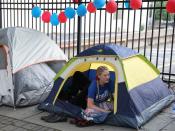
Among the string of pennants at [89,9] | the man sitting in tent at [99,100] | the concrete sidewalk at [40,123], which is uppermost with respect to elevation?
the string of pennants at [89,9]

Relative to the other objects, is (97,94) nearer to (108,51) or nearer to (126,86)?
(126,86)

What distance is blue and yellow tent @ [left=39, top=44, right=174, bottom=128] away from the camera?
490cm

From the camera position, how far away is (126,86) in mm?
4926

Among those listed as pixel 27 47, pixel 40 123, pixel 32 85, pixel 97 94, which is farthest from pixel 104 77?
pixel 27 47

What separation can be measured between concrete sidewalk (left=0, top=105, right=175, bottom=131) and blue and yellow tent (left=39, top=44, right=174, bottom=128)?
4.5 inches

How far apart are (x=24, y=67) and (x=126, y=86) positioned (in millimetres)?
2021

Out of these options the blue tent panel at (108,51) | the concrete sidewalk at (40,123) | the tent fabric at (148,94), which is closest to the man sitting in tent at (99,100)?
the concrete sidewalk at (40,123)

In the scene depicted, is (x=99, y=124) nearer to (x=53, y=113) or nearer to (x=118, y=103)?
(x=118, y=103)

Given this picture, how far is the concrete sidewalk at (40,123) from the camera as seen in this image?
4.87 metres

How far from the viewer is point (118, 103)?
4.98m

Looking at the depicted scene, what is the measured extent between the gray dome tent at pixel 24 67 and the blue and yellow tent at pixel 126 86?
0.44 m

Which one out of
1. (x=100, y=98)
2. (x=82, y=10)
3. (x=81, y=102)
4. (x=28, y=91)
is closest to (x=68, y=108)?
(x=81, y=102)

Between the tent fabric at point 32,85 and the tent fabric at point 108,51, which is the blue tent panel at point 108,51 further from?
the tent fabric at point 32,85

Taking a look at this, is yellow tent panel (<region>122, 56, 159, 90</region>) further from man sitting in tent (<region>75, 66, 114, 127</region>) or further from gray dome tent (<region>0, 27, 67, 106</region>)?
gray dome tent (<region>0, 27, 67, 106</region>)
